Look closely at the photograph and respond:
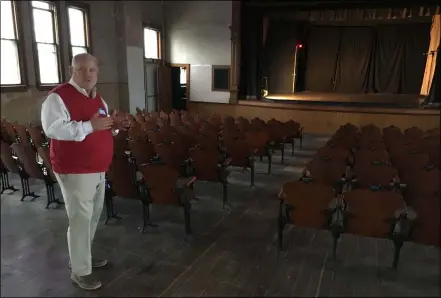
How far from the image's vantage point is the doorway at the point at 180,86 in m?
12.3

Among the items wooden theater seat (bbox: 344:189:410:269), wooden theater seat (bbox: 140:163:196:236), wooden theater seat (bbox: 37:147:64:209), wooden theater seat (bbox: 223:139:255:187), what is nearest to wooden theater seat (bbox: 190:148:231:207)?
wooden theater seat (bbox: 223:139:255:187)

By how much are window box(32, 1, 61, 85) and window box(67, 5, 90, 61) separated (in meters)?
0.47

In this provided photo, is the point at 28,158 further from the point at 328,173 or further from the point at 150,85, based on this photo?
the point at 150,85

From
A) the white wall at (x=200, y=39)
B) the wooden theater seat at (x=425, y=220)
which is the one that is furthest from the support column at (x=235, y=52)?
the wooden theater seat at (x=425, y=220)

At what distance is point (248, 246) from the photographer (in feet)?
9.78

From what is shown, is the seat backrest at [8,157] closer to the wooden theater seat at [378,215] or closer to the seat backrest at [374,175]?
the wooden theater seat at [378,215]

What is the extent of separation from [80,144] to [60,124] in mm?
178

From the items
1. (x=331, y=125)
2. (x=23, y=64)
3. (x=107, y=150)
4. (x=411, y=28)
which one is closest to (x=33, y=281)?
(x=107, y=150)

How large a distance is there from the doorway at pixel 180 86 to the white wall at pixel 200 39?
0.19 metres

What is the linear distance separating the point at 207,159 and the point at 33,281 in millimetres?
2152

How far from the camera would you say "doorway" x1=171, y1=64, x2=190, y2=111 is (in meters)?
12.3

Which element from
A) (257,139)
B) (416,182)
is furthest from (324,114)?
(416,182)

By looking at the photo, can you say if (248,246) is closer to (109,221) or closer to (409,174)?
(109,221)

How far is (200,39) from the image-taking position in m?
11.8
